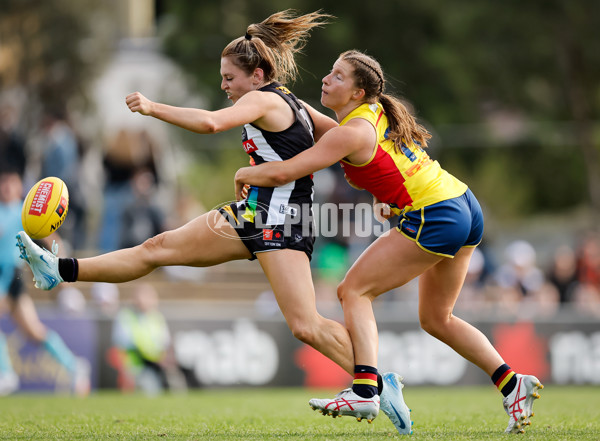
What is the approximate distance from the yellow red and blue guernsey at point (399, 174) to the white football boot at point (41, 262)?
73.6 inches

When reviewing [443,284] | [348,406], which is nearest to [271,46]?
[443,284]

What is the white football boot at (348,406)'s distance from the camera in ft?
16.3

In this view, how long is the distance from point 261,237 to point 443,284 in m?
1.21

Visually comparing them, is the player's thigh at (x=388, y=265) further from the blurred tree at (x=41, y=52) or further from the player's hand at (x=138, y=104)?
the blurred tree at (x=41, y=52)

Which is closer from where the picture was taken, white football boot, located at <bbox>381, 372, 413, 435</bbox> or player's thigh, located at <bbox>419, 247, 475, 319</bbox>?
white football boot, located at <bbox>381, 372, 413, 435</bbox>

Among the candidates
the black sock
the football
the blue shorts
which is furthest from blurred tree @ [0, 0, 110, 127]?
the blue shorts

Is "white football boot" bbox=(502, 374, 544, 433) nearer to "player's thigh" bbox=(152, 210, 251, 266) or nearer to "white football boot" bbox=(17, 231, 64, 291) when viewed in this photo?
"player's thigh" bbox=(152, 210, 251, 266)

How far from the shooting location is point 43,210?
5.30 m

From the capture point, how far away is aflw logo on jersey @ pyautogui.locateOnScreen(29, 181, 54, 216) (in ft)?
17.4

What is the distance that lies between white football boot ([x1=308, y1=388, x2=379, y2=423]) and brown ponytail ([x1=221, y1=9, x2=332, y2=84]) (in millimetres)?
2012

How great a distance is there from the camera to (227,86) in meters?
5.32

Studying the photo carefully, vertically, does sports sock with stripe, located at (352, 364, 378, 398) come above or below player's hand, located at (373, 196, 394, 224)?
below

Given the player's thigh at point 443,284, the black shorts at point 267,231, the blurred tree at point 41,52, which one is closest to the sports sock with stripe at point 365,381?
the player's thigh at point 443,284

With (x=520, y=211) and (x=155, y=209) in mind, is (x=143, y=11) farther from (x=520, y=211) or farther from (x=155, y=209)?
(x=155, y=209)
